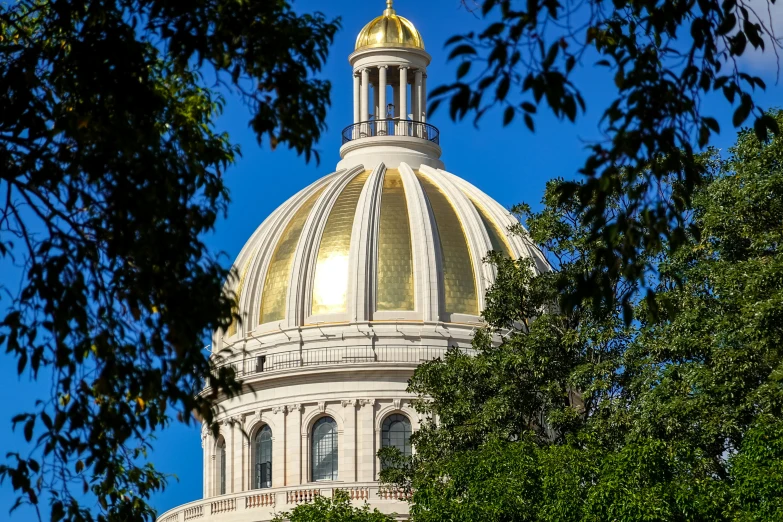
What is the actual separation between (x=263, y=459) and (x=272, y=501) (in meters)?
4.97

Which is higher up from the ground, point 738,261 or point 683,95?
point 738,261

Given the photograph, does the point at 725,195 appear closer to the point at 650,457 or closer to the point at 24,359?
the point at 650,457

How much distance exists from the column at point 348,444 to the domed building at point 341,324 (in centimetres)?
4

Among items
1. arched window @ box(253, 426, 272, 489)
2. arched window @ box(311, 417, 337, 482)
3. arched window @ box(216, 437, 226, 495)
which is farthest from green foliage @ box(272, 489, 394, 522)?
arched window @ box(216, 437, 226, 495)

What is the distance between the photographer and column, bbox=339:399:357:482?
7656 cm

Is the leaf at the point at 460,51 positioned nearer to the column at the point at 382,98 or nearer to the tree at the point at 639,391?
the tree at the point at 639,391

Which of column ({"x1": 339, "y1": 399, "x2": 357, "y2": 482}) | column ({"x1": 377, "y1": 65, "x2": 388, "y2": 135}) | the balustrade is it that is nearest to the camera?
the balustrade

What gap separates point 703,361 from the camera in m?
42.2

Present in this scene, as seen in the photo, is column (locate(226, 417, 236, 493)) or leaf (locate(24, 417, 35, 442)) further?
column (locate(226, 417, 236, 493))

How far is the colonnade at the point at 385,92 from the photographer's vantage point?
296 feet

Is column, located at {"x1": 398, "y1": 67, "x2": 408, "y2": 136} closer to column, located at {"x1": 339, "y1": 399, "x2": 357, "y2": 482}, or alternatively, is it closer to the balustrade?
column, located at {"x1": 339, "y1": 399, "x2": 357, "y2": 482}

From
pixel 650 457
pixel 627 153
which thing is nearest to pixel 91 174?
pixel 627 153

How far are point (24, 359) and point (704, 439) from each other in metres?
26.4

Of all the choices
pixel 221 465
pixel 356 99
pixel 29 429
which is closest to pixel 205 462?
pixel 221 465
